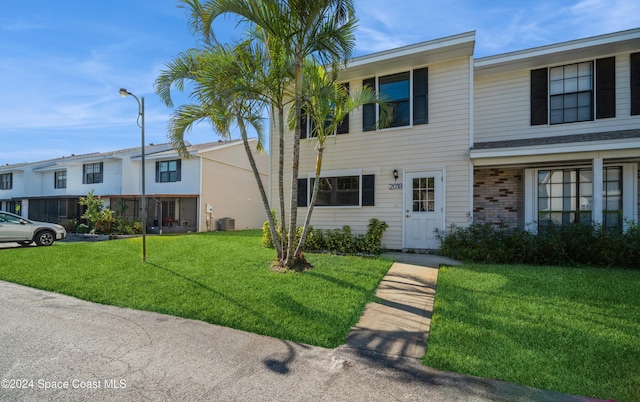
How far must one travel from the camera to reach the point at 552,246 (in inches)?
286

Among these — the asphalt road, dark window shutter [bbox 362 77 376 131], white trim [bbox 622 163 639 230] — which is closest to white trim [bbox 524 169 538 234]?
white trim [bbox 622 163 639 230]

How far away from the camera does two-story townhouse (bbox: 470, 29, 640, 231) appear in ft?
26.4

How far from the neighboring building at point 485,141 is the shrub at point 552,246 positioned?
653mm

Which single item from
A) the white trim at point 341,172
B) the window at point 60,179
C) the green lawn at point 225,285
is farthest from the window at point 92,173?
the white trim at point 341,172

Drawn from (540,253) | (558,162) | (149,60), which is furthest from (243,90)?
(558,162)

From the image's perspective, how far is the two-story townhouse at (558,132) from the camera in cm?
805

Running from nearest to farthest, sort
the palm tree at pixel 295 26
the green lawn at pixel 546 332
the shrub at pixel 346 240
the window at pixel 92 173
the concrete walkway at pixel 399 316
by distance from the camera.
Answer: the green lawn at pixel 546 332
the concrete walkway at pixel 399 316
the palm tree at pixel 295 26
the shrub at pixel 346 240
the window at pixel 92 173

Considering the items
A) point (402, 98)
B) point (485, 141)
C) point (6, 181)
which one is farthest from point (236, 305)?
point (6, 181)

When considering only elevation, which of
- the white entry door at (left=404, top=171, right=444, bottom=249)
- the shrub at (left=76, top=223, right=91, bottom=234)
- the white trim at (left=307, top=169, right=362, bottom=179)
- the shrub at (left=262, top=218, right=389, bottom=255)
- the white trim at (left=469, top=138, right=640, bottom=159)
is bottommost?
the shrub at (left=76, top=223, right=91, bottom=234)

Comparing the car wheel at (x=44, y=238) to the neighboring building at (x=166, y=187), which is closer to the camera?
the car wheel at (x=44, y=238)

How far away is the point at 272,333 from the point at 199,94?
5.17 m

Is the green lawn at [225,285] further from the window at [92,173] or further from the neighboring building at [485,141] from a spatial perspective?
the window at [92,173]

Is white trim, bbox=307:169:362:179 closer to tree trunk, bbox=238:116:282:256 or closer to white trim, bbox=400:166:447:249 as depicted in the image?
white trim, bbox=400:166:447:249

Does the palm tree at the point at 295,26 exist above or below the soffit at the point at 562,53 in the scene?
below
